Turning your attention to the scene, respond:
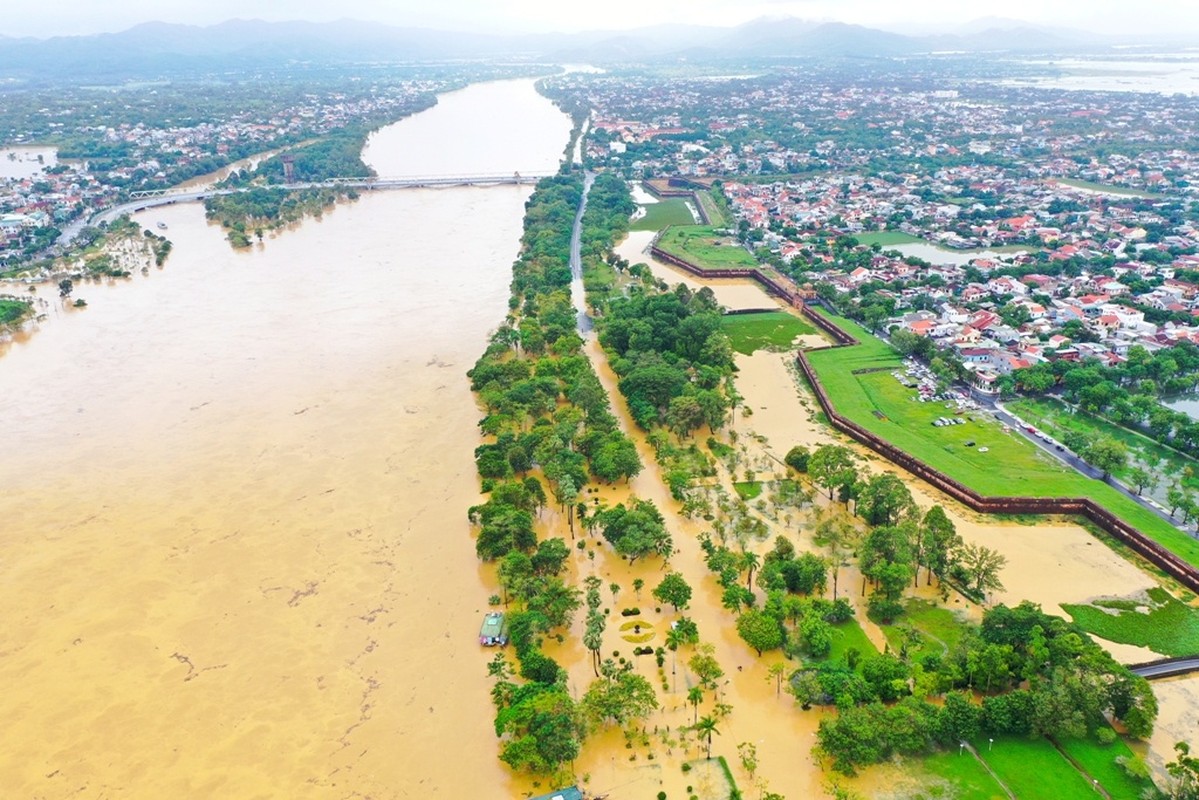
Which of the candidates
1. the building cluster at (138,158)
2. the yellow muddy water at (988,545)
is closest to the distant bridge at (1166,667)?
the yellow muddy water at (988,545)

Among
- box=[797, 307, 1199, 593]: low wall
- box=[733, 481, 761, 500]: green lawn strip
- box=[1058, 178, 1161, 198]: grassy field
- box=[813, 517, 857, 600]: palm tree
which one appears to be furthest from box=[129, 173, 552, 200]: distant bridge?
box=[813, 517, 857, 600]: palm tree

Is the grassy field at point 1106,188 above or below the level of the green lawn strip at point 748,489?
above

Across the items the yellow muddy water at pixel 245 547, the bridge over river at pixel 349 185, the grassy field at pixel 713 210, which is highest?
the bridge over river at pixel 349 185

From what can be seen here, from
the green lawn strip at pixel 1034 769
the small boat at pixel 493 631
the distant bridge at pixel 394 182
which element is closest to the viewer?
the green lawn strip at pixel 1034 769

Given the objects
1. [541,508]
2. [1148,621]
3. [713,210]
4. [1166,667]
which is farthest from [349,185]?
[1166,667]

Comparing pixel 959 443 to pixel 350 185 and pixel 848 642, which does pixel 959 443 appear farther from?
pixel 350 185

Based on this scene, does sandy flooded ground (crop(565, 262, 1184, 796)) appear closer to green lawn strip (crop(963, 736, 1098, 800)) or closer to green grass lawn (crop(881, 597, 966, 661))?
green grass lawn (crop(881, 597, 966, 661))

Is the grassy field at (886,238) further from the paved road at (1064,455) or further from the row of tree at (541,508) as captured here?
the paved road at (1064,455)

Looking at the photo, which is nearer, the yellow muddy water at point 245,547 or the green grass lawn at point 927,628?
the yellow muddy water at point 245,547
